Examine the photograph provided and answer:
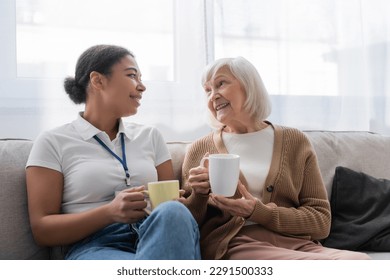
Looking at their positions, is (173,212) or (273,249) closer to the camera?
(173,212)

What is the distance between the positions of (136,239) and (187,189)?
0.88 ft

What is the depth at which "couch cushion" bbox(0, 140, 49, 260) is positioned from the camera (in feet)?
4.30

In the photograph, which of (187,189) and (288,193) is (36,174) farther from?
(288,193)

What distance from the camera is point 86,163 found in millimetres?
1329

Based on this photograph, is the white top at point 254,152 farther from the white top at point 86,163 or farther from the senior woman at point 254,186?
the white top at point 86,163

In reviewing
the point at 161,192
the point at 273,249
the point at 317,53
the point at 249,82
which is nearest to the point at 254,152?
the point at 249,82

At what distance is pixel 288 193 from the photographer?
1.40 m

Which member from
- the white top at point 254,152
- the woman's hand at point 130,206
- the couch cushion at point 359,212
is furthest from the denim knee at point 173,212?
the couch cushion at point 359,212

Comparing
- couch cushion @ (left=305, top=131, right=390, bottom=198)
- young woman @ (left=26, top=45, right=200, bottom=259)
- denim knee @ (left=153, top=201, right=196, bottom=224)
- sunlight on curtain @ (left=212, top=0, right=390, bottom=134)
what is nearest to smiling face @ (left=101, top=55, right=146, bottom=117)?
young woman @ (left=26, top=45, right=200, bottom=259)

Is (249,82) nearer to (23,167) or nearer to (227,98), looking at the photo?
(227,98)

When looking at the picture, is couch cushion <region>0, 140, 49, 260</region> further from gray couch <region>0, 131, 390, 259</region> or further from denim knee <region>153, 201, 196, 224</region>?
denim knee <region>153, 201, 196, 224</region>

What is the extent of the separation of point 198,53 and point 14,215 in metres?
1.10

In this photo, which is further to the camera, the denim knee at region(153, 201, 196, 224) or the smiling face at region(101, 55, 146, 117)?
the smiling face at region(101, 55, 146, 117)

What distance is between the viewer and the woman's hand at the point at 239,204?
125 cm
